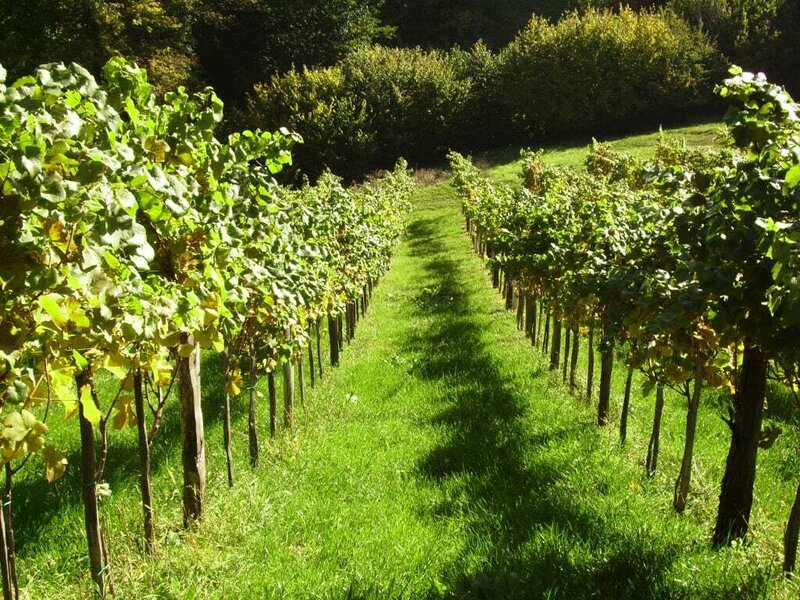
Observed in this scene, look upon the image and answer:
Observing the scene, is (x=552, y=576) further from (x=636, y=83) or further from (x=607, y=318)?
(x=636, y=83)

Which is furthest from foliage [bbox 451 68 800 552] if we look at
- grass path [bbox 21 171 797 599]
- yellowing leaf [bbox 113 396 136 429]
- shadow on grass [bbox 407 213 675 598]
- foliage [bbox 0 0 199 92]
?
foliage [bbox 0 0 199 92]

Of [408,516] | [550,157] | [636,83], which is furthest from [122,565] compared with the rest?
[636,83]

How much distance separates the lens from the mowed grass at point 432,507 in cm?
427

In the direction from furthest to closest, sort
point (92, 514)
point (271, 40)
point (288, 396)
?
point (271, 40) < point (288, 396) < point (92, 514)

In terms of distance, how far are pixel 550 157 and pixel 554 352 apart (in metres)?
26.7

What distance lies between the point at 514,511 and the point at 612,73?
123 ft

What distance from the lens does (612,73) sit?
3781 cm

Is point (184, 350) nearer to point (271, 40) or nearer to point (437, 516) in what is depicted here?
point (437, 516)

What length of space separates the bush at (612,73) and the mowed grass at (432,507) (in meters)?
32.9

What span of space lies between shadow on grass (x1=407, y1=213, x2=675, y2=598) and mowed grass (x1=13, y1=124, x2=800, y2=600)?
0.6 inches

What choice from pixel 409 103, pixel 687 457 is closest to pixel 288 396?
pixel 687 457

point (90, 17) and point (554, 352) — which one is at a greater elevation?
point (90, 17)

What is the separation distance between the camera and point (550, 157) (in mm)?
34812

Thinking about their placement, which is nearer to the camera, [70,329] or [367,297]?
[70,329]
